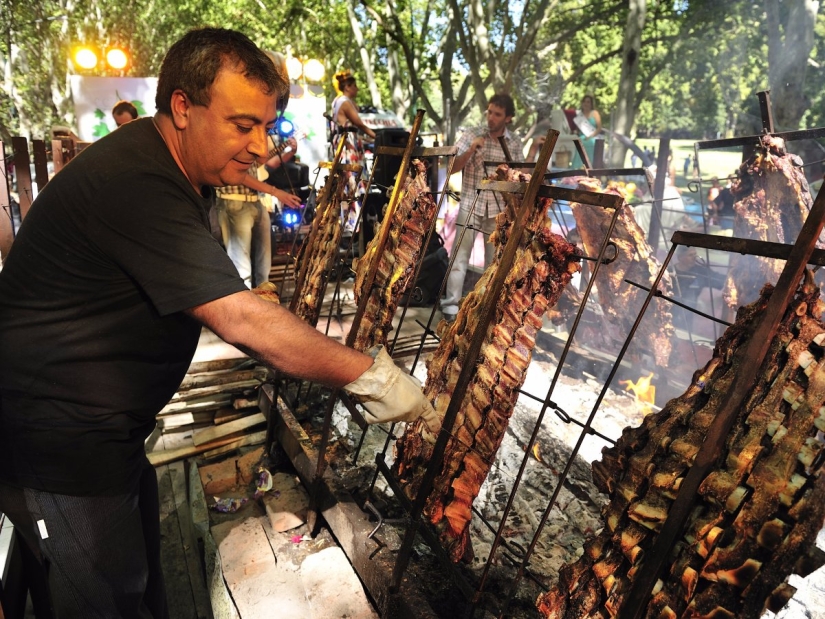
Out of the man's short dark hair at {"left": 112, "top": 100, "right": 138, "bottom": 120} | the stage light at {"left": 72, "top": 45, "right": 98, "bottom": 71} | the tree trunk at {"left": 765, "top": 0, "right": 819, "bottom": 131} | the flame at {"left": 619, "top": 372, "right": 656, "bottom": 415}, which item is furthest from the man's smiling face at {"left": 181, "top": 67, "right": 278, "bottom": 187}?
the stage light at {"left": 72, "top": 45, "right": 98, "bottom": 71}

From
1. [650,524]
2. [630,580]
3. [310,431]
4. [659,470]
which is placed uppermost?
[659,470]

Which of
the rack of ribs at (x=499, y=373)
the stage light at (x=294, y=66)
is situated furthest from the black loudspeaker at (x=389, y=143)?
the stage light at (x=294, y=66)

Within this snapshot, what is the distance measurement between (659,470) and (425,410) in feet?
3.13

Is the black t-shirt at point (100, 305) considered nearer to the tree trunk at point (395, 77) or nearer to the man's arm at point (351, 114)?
the man's arm at point (351, 114)

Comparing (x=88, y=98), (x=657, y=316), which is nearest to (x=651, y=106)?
(x=88, y=98)

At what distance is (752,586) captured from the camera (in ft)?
5.10

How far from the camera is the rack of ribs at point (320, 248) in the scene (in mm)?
4531

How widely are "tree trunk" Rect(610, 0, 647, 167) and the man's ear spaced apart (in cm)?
1183

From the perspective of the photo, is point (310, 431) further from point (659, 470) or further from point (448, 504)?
point (659, 470)

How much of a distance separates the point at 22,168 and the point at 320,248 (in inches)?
182

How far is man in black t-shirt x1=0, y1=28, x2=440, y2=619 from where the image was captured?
1799 mm

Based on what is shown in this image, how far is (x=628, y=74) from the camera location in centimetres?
1226

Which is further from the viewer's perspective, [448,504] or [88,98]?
[88,98]

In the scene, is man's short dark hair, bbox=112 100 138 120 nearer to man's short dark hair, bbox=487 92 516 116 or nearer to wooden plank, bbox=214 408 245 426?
man's short dark hair, bbox=487 92 516 116
